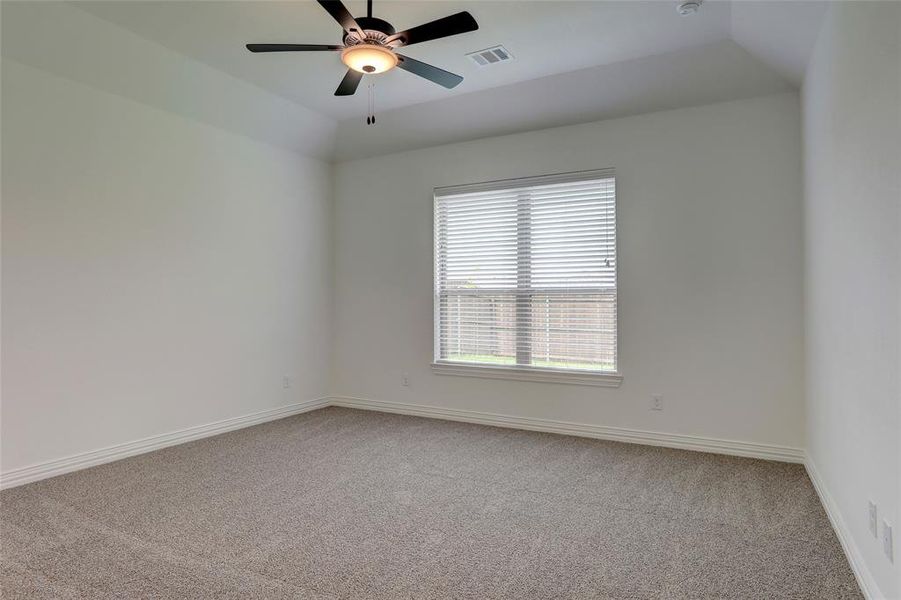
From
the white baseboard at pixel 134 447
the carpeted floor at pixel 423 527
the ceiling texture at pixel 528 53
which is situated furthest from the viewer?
the white baseboard at pixel 134 447

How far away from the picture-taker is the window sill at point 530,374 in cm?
435

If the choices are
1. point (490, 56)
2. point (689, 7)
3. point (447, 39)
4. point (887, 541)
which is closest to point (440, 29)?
point (447, 39)

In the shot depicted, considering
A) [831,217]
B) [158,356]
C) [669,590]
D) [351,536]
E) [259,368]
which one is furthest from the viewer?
[259,368]

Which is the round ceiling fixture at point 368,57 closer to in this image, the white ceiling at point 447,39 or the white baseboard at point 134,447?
the white ceiling at point 447,39

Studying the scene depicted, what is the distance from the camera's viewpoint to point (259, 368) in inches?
196

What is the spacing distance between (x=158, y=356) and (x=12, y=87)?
207 cm

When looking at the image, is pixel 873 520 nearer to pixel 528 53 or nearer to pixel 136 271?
pixel 528 53

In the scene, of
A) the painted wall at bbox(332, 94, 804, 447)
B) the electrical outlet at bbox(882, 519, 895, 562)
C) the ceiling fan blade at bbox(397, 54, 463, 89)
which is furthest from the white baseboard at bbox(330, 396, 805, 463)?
the ceiling fan blade at bbox(397, 54, 463, 89)

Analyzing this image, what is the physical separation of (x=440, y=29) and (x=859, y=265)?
220cm

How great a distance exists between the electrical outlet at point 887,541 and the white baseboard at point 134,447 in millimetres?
4492

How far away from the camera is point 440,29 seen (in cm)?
257

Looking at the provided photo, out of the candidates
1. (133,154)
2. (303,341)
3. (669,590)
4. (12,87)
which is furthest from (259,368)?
(669,590)

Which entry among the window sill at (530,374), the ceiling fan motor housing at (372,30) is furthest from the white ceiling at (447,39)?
the window sill at (530,374)

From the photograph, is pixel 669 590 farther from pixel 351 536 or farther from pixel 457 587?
pixel 351 536
